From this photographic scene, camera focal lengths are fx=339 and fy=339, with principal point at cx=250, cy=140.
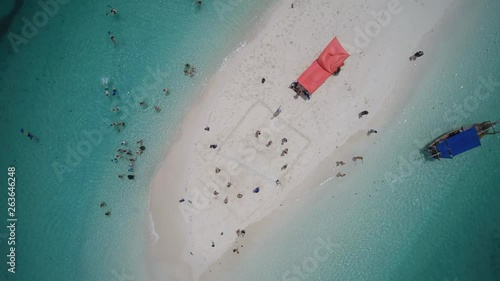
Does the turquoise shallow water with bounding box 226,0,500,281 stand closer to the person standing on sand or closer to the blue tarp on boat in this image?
the blue tarp on boat

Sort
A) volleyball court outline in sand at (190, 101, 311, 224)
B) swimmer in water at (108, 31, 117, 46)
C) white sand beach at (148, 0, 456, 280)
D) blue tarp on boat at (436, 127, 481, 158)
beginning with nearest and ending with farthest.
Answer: blue tarp on boat at (436, 127, 481, 158) → white sand beach at (148, 0, 456, 280) → volleyball court outline in sand at (190, 101, 311, 224) → swimmer in water at (108, 31, 117, 46)

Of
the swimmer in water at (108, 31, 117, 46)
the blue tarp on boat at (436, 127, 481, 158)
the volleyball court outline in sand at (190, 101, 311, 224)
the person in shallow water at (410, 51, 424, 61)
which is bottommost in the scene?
the volleyball court outline in sand at (190, 101, 311, 224)

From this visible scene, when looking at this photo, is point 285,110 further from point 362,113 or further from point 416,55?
point 416,55

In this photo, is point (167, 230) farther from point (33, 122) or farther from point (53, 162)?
point (33, 122)

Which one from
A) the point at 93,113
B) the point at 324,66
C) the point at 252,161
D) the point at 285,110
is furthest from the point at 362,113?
the point at 93,113

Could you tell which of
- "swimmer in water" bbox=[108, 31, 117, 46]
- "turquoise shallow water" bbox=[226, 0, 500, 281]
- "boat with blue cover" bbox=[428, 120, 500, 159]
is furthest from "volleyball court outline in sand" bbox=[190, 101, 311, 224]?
"swimmer in water" bbox=[108, 31, 117, 46]
